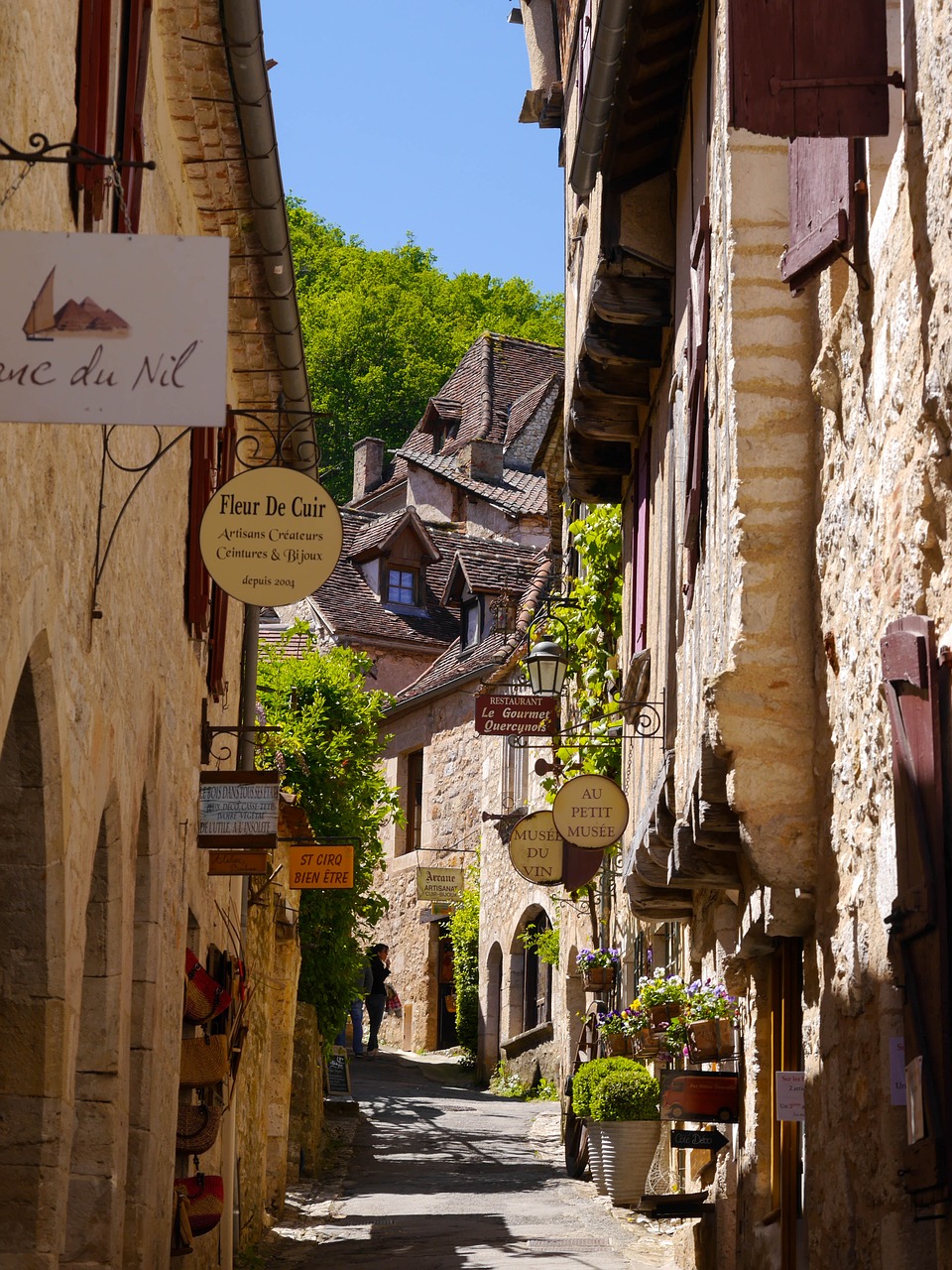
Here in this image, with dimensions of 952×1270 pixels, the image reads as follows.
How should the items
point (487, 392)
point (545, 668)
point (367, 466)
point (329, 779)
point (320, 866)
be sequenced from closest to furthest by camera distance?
point (320, 866) < point (545, 668) < point (329, 779) < point (487, 392) < point (367, 466)

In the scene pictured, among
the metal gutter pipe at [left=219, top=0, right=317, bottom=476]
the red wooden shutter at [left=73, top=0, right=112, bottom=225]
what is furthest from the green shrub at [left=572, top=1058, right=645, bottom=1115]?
the red wooden shutter at [left=73, top=0, right=112, bottom=225]

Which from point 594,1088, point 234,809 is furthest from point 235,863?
point 594,1088

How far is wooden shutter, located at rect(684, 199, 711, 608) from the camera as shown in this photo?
8.84 meters

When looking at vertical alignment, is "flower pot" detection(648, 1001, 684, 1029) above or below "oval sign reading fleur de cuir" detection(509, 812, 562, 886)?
below

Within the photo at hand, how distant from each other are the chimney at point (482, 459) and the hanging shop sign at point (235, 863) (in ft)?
89.1

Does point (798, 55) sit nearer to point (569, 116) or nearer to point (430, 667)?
point (569, 116)

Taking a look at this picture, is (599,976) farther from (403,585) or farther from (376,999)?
(403,585)

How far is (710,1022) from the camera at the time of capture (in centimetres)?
895

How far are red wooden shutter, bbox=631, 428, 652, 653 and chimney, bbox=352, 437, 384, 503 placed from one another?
27.9 m

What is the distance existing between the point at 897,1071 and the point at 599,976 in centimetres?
1103

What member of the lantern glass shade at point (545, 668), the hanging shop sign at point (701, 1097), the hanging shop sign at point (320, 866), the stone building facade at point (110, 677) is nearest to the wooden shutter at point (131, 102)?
the stone building facade at point (110, 677)

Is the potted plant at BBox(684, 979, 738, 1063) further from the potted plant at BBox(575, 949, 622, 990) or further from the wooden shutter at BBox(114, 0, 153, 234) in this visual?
the potted plant at BBox(575, 949, 622, 990)

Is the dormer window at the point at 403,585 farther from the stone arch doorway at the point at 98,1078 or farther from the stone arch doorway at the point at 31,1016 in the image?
the stone arch doorway at the point at 31,1016

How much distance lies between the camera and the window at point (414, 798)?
31797 mm
